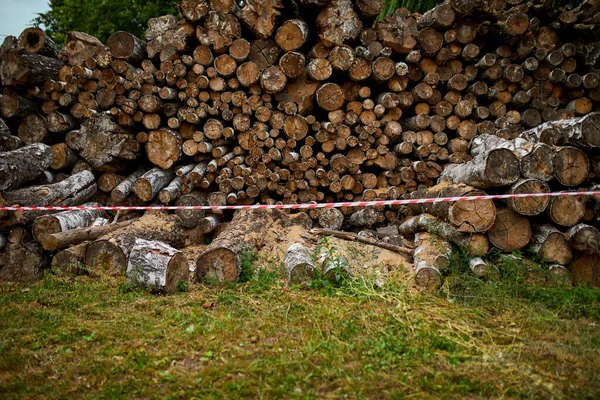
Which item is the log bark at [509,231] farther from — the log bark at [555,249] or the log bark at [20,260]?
the log bark at [20,260]

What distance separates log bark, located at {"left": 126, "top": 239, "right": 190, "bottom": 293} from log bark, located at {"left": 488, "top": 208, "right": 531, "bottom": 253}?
11.0ft

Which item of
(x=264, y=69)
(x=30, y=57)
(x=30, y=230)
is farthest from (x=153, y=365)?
(x=30, y=57)

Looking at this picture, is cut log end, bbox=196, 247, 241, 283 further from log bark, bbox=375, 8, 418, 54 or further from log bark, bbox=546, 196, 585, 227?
log bark, bbox=375, 8, 418, 54

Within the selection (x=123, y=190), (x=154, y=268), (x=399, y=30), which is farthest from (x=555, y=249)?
(x=123, y=190)

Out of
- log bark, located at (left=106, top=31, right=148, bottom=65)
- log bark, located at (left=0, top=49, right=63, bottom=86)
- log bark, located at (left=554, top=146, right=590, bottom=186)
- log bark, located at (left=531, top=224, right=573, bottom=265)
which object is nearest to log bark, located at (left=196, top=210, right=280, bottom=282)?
log bark, located at (left=106, top=31, right=148, bottom=65)

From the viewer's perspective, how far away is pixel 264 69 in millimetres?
5598

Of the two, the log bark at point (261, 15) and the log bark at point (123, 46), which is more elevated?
the log bark at point (261, 15)

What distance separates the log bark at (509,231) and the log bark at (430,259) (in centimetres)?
50

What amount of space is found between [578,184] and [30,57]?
750 centimetres

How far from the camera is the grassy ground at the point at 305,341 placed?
2.42 metres

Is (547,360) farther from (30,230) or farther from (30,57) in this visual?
(30,57)

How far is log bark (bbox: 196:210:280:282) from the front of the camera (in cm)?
416

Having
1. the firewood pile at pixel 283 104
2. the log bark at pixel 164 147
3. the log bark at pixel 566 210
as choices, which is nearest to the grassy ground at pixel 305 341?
the log bark at pixel 566 210

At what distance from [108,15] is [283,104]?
1197cm
